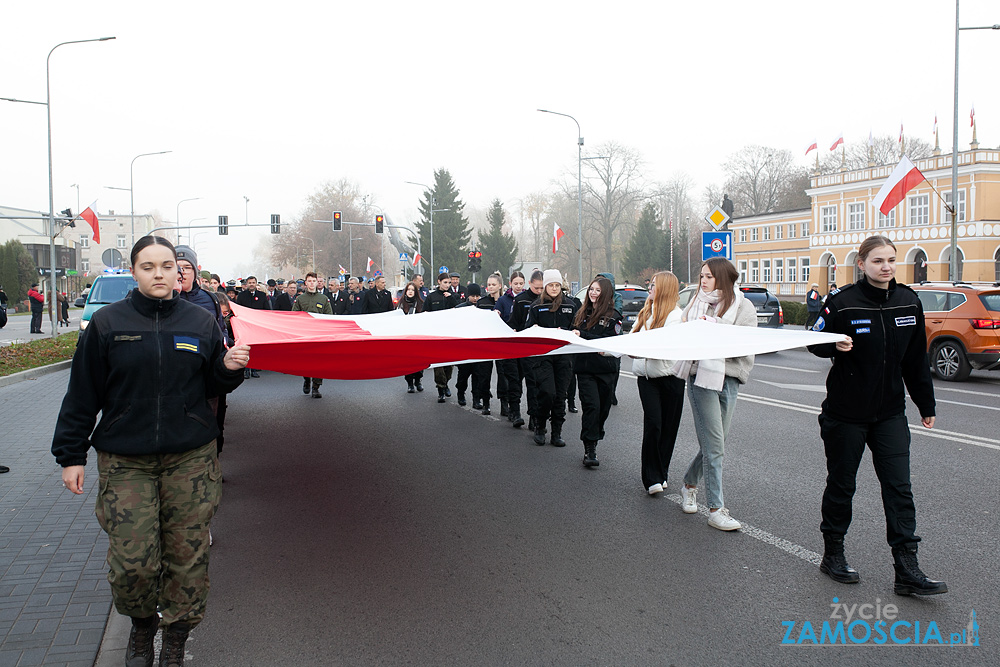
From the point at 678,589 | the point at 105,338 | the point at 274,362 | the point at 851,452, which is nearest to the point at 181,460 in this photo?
the point at 105,338

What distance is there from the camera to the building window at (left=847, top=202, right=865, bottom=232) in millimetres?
64250

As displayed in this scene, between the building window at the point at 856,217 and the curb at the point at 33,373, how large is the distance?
6267cm

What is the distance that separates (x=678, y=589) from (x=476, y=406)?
7.10 metres

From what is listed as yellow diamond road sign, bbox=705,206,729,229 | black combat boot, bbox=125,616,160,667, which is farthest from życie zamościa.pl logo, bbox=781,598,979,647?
yellow diamond road sign, bbox=705,206,729,229

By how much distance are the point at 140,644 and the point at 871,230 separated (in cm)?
6745

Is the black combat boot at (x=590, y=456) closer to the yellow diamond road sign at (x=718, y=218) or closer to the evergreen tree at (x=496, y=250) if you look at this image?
the yellow diamond road sign at (x=718, y=218)

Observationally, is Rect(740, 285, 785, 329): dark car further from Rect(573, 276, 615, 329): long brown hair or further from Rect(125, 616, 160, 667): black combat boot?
Rect(125, 616, 160, 667): black combat boot

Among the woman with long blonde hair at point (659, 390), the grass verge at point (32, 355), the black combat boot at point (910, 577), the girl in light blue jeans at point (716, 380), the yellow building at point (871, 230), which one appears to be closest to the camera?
the black combat boot at point (910, 577)

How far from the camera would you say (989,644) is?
374 cm

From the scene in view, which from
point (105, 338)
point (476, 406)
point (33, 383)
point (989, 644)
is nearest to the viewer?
point (105, 338)

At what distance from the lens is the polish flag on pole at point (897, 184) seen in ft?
67.3

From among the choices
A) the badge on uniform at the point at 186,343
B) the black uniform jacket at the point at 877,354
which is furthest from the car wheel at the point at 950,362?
the badge on uniform at the point at 186,343

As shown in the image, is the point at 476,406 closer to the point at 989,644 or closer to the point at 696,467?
the point at 696,467

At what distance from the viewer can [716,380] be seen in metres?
5.59
